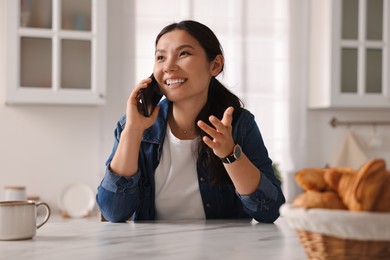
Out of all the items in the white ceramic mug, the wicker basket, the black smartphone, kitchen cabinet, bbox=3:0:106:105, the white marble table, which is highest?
kitchen cabinet, bbox=3:0:106:105

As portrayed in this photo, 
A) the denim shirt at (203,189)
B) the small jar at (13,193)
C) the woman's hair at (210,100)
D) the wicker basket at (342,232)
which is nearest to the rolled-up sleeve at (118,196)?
the denim shirt at (203,189)

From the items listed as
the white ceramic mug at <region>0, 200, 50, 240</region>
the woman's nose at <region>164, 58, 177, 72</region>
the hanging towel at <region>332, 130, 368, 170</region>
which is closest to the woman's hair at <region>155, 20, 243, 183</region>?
the woman's nose at <region>164, 58, 177, 72</region>

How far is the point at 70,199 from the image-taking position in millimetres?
3348

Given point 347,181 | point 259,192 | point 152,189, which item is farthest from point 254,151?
point 347,181

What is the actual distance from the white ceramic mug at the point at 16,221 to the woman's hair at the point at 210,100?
0.66 m

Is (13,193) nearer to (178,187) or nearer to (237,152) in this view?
(178,187)

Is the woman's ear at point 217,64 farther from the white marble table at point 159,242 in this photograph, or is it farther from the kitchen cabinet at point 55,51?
the kitchen cabinet at point 55,51

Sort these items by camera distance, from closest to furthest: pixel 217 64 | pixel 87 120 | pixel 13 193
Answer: pixel 217 64 → pixel 13 193 → pixel 87 120

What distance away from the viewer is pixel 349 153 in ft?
12.5

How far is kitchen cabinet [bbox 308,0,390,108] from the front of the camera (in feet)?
11.7

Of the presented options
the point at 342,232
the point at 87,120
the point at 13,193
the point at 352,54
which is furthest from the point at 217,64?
the point at 352,54

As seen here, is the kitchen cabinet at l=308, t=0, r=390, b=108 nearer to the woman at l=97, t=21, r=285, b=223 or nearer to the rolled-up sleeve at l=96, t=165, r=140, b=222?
the woman at l=97, t=21, r=285, b=223

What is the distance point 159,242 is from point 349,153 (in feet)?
9.16

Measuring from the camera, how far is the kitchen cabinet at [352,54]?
11.7 feet
